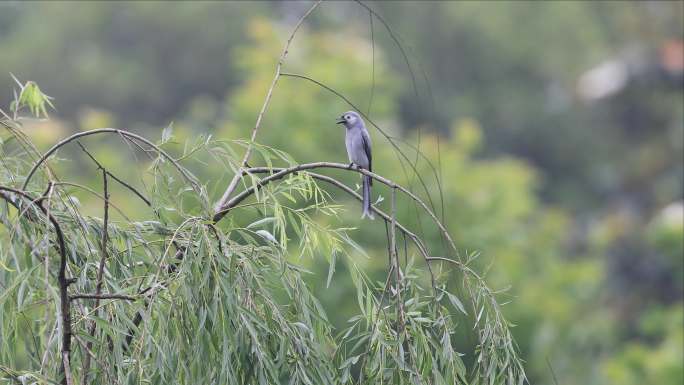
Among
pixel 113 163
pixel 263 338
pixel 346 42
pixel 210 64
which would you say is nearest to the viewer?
pixel 263 338

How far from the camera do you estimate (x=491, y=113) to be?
39.9 meters

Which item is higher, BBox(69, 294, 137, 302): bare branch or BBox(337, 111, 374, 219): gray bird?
BBox(337, 111, 374, 219): gray bird

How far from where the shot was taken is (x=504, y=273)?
744 inches

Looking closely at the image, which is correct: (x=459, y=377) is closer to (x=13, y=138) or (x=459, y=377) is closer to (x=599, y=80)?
(x=13, y=138)

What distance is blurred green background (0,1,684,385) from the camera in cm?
1973

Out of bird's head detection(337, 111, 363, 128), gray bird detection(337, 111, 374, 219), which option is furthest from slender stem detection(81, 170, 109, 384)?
bird's head detection(337, 111, 363, 128)

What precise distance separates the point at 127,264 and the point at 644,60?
947 inches

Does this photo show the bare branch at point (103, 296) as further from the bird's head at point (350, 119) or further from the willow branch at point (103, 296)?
the bird's head at point (350, 119)

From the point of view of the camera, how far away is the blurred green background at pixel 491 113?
19734 millimetres

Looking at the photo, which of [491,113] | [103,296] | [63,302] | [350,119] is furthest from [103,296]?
[491,113]

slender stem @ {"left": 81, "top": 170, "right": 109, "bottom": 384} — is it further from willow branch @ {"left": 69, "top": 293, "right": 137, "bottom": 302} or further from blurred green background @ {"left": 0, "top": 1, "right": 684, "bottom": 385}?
blurred green background @ {"left": 0, "top": 1, "right": 684, "bottom": 385}

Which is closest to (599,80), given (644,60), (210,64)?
(644,60)

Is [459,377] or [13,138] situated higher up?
[13,138]

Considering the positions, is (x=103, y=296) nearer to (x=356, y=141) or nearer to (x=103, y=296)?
(x=103, y=296)
